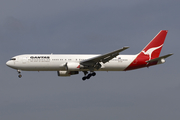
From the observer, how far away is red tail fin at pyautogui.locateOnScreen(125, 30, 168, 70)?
65.4 meters

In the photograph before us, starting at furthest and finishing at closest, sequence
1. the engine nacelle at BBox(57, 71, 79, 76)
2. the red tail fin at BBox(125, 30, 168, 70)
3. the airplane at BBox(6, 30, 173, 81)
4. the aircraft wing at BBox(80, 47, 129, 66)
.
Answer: the engine nacelle at BBox(57, 71, 79, 76), the red tail fin at BBox(125, 30, 168, 70), the airplane at BBox(6, 30, 173, 81), the aircraft wing at BBox(80, 47, 129, 66)

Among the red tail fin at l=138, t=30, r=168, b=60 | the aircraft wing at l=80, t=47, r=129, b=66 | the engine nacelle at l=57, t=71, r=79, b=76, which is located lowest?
the engine nacelle at l=57, t=71, r=79, b=76

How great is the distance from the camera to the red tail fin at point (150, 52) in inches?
2576

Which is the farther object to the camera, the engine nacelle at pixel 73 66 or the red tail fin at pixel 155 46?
the red tail fin at pixel 155 46

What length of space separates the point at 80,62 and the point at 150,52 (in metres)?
15.1

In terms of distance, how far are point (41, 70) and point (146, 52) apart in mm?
21154

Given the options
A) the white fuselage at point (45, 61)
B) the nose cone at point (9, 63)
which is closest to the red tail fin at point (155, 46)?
the white fuselage at point (45, 61)

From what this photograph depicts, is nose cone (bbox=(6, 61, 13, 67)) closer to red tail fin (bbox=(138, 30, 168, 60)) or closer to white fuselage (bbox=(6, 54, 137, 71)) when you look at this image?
white fuselage (bbox=(6, 54, 137, 71))

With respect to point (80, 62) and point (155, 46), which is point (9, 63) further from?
point (155, 46)

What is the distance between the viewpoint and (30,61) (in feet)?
201

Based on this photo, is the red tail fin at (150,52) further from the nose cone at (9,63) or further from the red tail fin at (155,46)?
the nose cone at (9,63)

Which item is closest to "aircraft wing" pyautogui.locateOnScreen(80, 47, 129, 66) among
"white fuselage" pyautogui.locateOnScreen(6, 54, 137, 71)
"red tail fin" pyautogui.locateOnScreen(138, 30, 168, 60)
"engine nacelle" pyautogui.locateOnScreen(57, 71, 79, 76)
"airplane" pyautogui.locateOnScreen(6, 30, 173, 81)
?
"airplane" pyautogui.locateOnScreen(6, 30, 173, 81)

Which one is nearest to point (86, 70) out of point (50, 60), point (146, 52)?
point (50, 60)

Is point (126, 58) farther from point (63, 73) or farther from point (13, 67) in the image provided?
point (13, 67)
